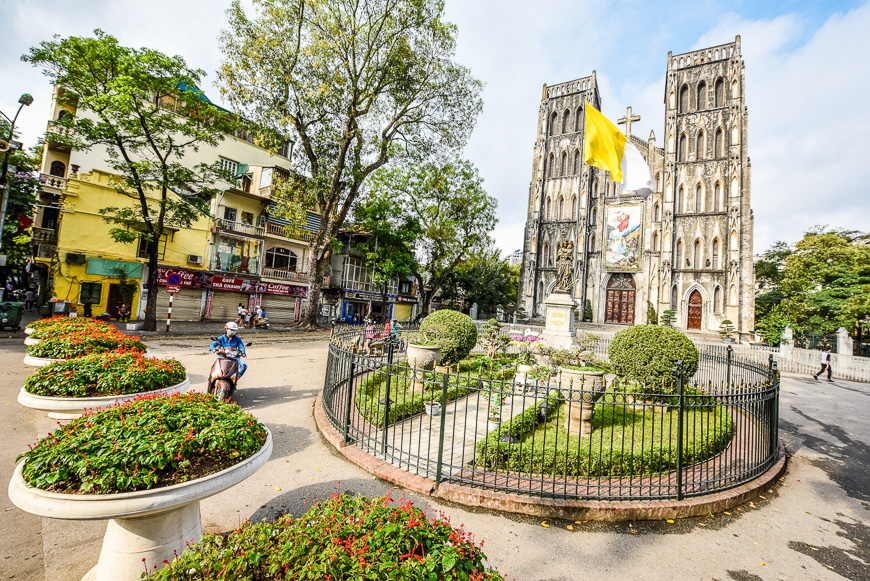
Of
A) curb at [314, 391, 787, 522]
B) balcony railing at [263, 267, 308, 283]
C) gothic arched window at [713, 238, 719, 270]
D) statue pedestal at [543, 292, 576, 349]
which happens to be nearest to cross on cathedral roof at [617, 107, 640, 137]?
gothic arched window at [713, 238, 719, 270]

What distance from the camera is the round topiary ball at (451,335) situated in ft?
37.6

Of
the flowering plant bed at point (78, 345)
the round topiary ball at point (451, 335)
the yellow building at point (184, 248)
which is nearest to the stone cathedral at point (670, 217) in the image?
the round topiary ball at point (451, 335)

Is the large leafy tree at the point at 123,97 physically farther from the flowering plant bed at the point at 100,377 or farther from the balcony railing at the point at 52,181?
the flowering plant bed at the point at 100,377

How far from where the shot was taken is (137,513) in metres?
2.22

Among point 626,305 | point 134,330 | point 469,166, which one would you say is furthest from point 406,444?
point 626,305

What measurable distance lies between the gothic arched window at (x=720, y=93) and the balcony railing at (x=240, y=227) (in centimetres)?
4056

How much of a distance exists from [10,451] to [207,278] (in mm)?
21733

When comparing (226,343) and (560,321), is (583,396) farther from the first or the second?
(560,321)

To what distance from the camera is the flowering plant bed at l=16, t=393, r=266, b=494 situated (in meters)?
2.22

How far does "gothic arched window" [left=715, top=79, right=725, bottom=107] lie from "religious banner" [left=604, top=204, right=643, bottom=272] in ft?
35.9

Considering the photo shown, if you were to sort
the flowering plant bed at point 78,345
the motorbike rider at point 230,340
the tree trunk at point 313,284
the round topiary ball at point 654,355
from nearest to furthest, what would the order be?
the flowering plant bed at point 78,345
the motorbike rider at point 230,340
the round topiary ball at point 654,355
the tree trunk at point 313,284

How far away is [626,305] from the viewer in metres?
34.0

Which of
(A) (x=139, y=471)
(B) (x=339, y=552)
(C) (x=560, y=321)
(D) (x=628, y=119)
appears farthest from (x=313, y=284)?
(D) (x=628, y=119)

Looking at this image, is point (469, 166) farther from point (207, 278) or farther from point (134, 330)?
point (134, 330)
